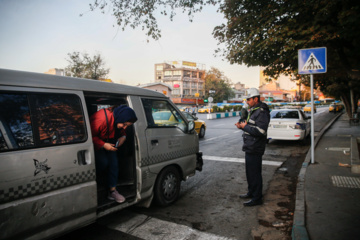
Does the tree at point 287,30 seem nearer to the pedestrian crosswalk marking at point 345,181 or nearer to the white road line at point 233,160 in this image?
the white road line at point 233,160

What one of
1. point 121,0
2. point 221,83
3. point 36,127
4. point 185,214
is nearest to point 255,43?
point 121,0

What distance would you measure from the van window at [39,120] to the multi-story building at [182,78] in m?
80.5

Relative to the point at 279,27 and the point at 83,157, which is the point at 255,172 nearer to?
the point at 83,157

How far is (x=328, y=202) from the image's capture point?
13.6 feet

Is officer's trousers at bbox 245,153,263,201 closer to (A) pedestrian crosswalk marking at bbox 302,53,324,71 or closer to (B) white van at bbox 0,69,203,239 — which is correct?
(B) white van at bbox 0,69,203,239

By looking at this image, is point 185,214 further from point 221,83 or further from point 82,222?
point 221,83

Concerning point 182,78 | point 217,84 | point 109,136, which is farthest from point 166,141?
point 182,78

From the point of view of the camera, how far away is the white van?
7.67ft

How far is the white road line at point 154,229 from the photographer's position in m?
3.26

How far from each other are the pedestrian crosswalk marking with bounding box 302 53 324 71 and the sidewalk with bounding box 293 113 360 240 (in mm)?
2668

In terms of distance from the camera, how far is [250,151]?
431 cm

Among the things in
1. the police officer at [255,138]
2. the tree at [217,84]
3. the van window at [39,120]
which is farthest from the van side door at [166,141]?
the tree at [217,84]

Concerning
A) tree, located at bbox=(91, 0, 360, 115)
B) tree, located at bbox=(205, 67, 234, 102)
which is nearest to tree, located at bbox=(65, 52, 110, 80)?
tree, located at bbox=(91, 0, 360, 115)

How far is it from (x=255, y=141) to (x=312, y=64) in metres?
4.17
